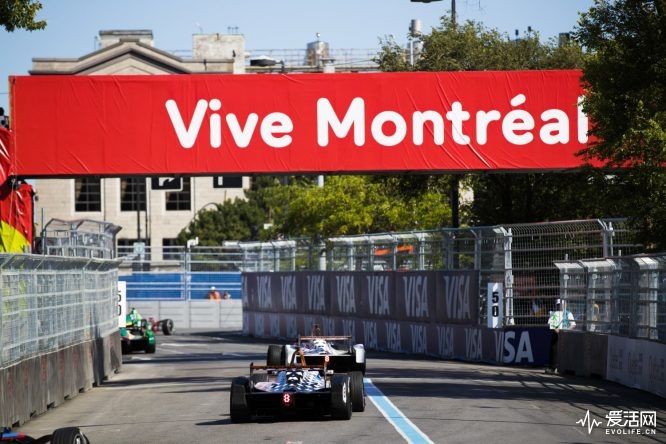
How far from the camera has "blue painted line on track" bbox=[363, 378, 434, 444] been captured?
13.7 m

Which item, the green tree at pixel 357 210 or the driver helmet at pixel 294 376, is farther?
the green tree at pixel 357 210

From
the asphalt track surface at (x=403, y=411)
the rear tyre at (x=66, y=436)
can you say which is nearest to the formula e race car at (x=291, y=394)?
the asphalt track surface at (x=403, y=411)

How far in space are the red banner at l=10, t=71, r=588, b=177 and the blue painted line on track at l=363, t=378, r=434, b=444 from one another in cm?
727

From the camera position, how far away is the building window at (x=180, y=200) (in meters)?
94.1

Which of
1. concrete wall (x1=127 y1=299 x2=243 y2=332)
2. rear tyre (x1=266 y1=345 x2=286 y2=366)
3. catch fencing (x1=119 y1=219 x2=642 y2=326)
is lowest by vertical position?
concrete wall (x1=127 y1=299 x2=243 y2=332)

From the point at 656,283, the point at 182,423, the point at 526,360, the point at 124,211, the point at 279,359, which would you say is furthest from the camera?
the point at 124,211

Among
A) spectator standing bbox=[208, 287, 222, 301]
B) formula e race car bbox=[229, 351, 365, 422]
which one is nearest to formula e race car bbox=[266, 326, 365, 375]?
formula e race car bbox=[229, 351, 365, 422]

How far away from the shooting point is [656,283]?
2048cm

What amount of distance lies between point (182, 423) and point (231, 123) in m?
11.3

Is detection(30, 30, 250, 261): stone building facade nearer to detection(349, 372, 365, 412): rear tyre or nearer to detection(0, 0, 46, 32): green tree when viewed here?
detection(0, 0, 46, 32): green tree

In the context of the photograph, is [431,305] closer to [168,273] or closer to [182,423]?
[182,423]

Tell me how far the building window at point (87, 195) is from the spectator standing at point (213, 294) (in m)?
31.7

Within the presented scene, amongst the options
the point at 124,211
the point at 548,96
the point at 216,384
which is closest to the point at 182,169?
the point at 216,384

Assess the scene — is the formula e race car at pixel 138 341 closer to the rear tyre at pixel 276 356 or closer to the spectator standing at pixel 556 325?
the spectator standing at pixel 556 325
